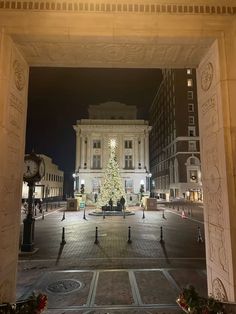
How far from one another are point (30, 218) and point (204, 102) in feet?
36.8

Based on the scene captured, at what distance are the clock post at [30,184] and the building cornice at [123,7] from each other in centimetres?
985

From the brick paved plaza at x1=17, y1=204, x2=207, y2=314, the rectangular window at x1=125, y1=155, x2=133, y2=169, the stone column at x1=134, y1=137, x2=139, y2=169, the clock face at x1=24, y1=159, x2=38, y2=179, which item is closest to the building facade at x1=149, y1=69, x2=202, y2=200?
the stone column at x1=134, y1=137, x2=139, y2=169

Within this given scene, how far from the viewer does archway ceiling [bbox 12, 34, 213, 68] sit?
4.74 metres

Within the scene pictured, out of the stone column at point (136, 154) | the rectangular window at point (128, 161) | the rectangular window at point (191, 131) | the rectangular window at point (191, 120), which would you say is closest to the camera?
the stone column at point (136, 154)

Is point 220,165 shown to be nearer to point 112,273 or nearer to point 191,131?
point 112,273

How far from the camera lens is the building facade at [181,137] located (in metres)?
66.2

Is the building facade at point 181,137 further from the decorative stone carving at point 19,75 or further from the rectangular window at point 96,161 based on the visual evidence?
the decorative stone carving at point 19,75

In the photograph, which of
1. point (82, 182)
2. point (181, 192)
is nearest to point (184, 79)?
point (181, 192)

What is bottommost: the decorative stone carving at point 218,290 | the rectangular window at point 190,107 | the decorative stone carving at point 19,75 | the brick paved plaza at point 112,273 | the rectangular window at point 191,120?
the brick paved plaza at point 112,273

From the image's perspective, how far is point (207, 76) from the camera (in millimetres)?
5082

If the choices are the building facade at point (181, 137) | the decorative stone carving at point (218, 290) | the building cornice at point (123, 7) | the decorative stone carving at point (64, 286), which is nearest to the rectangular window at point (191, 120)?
the building facade at point (181, 137)

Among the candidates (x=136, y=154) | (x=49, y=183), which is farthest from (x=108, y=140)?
(x=49, y=183)

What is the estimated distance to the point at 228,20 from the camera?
4.64m

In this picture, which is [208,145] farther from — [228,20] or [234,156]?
[228,20]
